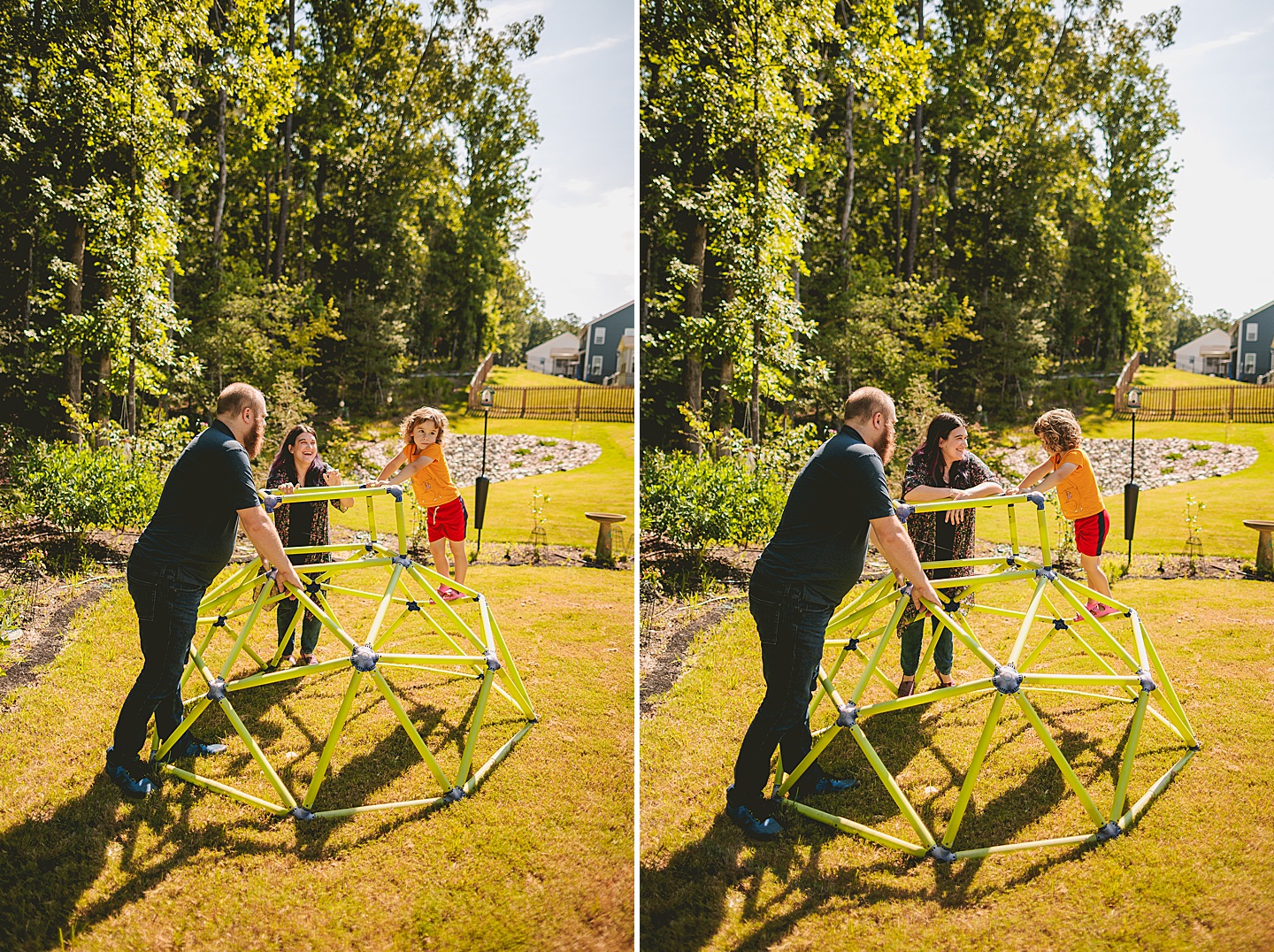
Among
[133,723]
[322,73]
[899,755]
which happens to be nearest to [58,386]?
[133,723]

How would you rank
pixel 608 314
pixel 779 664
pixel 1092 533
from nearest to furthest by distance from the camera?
1. pixel 779 664
2. pixel 1092 533
3. pixel 608 314

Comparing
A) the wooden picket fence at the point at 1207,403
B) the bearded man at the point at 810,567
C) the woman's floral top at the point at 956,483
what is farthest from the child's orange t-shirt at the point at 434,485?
the wooden picket fence at the point at 1207,403

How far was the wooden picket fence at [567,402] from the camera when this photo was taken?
4309 millimetres

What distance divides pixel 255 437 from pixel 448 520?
1706 mm

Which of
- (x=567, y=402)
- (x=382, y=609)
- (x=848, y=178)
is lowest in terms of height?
(x=382, y=609)

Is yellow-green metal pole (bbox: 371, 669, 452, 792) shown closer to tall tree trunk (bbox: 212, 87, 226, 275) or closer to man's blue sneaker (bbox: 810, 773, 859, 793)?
man's blue sneaker (bbox: 810, 773, 859, 793)

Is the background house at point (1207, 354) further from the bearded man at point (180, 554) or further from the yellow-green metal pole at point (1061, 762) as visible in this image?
the bearded man at point (180, 554)

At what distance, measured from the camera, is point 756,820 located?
2.78 m

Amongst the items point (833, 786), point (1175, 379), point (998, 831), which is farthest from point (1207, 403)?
point (833, 786)

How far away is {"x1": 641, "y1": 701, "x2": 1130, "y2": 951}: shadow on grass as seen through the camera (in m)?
2.52

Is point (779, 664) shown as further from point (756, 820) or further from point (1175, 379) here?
point (1175, 379)

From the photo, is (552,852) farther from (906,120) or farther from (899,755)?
(906,120)

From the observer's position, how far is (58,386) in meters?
3.52

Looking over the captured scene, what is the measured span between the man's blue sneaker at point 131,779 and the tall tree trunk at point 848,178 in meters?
4.35
